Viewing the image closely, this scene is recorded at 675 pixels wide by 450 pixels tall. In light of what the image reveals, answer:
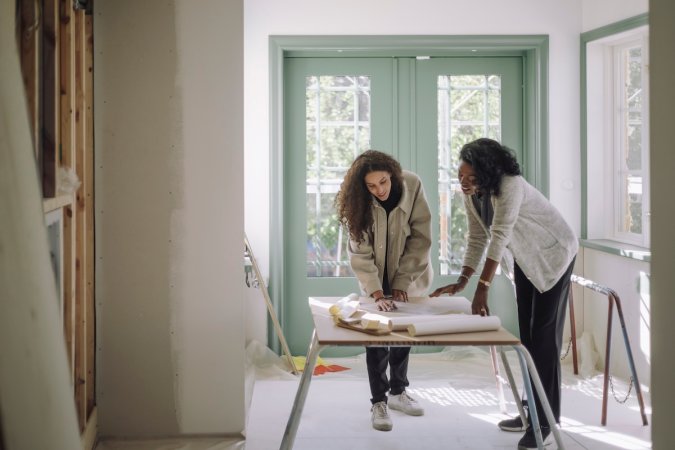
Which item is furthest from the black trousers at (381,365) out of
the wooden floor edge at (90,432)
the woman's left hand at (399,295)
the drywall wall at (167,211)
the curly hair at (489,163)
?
the wooden floor edge at (90,432)

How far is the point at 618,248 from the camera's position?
4.38m

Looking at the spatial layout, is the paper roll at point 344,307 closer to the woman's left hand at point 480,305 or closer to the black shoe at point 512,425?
the woman's left hand at point 480,305

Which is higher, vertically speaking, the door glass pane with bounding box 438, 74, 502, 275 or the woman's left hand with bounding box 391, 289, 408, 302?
the door glass pane with bounding box 438, 74, 502, 275

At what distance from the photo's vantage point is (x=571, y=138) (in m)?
4.84

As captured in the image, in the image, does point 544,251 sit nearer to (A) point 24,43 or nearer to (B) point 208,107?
(B) point 208,107

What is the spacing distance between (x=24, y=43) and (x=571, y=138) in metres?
3.49

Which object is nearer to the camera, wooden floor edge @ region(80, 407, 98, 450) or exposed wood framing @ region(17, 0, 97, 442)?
exposed wood framing @ region(17, 0, 97, 442)

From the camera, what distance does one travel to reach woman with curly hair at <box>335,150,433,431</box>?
3.39 meters

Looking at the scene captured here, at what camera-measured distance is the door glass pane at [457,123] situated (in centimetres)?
497

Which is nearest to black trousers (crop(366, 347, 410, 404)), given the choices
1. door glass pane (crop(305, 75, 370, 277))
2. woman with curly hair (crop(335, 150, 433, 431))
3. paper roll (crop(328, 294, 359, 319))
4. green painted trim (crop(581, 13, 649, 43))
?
woman with curly hair (crop(335, 150, 433, 431))

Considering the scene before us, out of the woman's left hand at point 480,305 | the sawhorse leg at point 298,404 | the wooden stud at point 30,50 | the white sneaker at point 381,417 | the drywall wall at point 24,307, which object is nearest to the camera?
the drywall wall at point 24,307

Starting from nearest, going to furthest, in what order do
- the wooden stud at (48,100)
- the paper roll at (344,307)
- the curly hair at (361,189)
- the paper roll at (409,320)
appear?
the wooden stud at (48,100) → the paper roll at (409,320) → the paper roll at (344,307) → the curly hair at (361,189)

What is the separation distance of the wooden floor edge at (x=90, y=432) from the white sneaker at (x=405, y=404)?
1378 millimetres

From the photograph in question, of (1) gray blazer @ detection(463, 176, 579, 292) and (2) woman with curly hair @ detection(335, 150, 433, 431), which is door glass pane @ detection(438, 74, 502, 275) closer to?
(2) woman with curly hair @ detection(335, 150, 433, 431)
